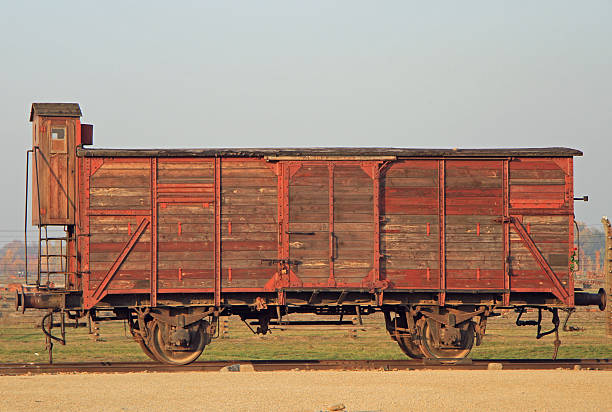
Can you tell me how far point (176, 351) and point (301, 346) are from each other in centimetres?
756

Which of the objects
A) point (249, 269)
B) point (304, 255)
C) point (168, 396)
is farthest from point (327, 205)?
point (168, 396)

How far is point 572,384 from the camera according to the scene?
38.1 ft

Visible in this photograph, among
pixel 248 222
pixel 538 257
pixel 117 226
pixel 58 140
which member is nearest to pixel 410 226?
pixel 538 257

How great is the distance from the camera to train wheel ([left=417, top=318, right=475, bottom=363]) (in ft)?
49.2

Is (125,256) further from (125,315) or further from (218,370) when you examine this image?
(218,370)

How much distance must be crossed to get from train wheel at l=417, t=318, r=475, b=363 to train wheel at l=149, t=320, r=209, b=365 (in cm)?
464

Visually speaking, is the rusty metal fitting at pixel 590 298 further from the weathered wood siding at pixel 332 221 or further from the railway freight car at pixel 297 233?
the weathered wood siding at pixel 332 221

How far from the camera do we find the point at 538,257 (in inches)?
586

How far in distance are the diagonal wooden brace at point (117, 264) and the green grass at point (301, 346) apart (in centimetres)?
492

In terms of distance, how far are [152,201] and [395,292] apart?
5429 millimetres

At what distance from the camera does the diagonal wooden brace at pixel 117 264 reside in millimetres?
14352

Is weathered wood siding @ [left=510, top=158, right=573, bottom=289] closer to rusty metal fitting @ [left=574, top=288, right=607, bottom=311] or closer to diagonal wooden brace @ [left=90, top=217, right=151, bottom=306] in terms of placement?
rusty metal fitting @ [left=574, top=288, right=607, bottom=311]

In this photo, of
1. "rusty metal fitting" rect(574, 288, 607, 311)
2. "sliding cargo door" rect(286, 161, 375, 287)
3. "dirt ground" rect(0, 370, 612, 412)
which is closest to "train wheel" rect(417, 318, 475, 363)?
"dirt ground" rect(0, 370, 612, 412)

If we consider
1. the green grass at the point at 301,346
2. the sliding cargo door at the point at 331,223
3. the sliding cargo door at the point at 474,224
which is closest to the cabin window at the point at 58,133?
the sliding cargo door at the point at 331,223
